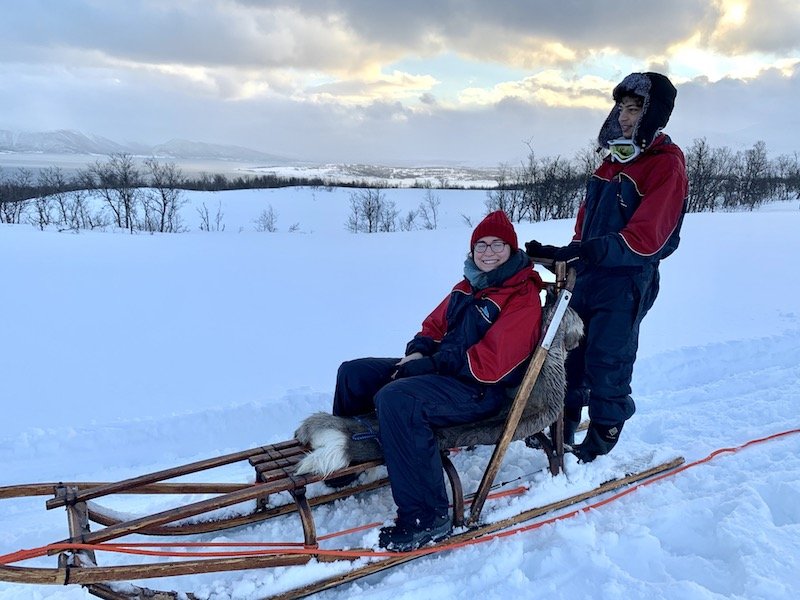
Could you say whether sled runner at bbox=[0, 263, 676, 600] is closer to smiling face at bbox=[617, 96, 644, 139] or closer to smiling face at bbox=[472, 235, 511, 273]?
smiling face at bbox=[472, 235, 511, 273]

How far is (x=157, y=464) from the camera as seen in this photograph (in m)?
4.19

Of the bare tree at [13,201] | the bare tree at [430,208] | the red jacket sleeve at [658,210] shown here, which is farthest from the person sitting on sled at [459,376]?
the bare tree at [430,208]

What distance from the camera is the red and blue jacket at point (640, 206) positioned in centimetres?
305

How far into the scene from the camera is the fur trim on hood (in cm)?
317

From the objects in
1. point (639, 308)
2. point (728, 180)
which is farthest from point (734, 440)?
point (728, 180)

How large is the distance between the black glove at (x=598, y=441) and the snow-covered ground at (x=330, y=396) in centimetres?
8

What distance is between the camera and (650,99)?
3.16 meters

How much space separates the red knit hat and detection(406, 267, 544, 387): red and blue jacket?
7.1 inches

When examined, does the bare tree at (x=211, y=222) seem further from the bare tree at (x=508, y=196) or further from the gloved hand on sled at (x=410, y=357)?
the gloved hand on sled at (x=410, y=357)

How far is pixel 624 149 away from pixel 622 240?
601 mm

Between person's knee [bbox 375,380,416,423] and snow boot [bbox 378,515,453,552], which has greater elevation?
person's knee [bbox 375,380,416,423]

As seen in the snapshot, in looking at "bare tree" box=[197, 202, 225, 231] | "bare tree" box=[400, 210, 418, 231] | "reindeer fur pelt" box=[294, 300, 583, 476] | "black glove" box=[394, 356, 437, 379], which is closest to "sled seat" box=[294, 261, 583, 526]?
"reindeer fur pelt" box=[294, 300, 583, 476]

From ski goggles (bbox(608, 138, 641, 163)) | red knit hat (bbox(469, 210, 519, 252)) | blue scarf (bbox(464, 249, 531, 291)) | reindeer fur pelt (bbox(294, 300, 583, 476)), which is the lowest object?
reindeer fur pelt (bbox(294, 300, 583, 476))

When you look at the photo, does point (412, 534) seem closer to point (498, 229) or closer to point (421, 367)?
point (421, 367)
